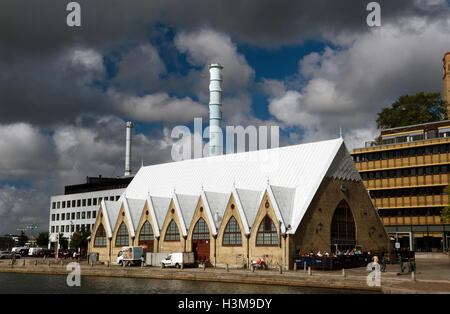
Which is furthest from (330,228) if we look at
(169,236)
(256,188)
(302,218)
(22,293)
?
(22,293)

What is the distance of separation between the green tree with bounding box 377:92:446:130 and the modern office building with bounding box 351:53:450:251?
8550 millimetres

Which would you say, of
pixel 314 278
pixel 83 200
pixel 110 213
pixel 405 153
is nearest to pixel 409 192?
pixel 405 153

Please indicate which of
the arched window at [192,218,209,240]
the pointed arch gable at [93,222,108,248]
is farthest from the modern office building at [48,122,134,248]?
the arched window at [192,218,209,240]

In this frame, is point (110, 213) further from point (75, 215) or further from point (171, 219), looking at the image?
point (75, 215)

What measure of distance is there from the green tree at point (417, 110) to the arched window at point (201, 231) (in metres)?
51.8

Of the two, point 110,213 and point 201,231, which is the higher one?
point 110,213

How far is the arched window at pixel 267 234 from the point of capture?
164 feet

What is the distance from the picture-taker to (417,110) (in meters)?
94.8

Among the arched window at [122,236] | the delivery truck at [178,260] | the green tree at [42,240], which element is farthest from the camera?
the green tree at [42,240]

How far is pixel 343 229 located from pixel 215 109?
44488mm

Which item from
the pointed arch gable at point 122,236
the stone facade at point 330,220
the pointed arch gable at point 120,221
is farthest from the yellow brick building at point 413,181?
the pointed arch gable at point 122,236

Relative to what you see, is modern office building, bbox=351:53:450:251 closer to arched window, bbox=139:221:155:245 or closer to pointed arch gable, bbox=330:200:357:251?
pointed arch gable, bbox=330:200:357:251

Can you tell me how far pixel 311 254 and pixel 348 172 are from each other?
11.5 meters

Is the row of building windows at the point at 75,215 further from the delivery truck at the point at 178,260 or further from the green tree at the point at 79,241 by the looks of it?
the delivery truck at the point at 178,260
